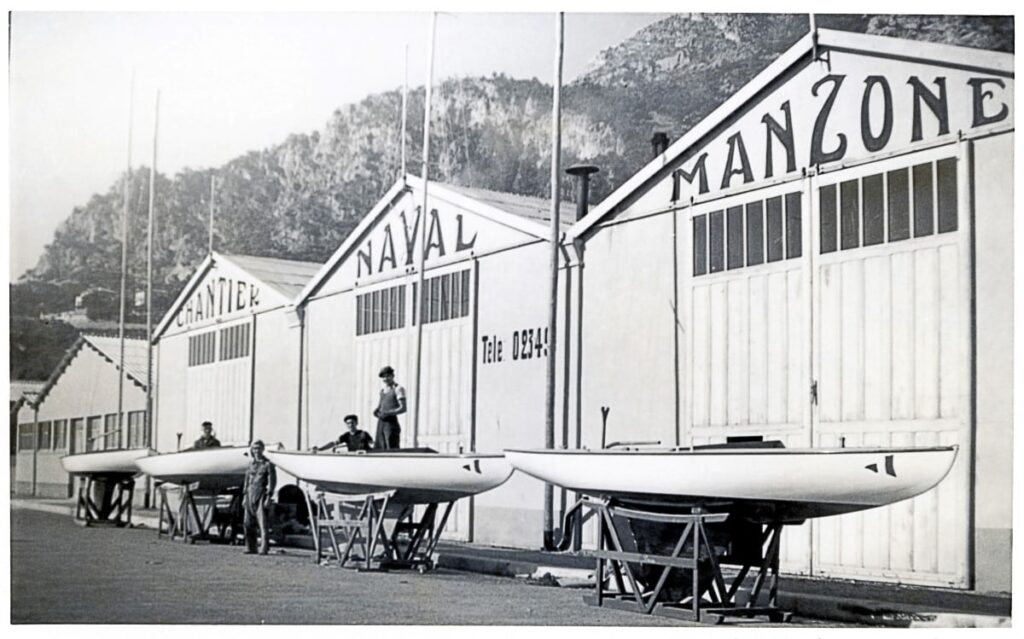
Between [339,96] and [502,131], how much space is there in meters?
1.08

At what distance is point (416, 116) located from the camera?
347 inches

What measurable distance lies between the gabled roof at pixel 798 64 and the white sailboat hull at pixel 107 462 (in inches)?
145

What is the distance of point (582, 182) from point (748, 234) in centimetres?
133

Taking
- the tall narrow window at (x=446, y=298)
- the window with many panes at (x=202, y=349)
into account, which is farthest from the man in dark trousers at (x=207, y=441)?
the tall narrow window at (x=446, y=298)

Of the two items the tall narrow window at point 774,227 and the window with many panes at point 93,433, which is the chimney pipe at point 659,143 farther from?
the window with many panes at point 93,433

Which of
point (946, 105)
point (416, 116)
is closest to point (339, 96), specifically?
point (416, 116)

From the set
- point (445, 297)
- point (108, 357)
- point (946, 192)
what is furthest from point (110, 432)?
point (946, 192)

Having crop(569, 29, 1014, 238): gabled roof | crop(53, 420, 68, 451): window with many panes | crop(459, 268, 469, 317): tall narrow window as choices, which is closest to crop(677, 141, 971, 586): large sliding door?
crop(569, 29, 1014, 238): gabled roof

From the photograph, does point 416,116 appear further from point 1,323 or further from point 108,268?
point 1,323

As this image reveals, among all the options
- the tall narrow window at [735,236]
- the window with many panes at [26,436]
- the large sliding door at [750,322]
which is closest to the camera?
the large sliding door at [750,322]

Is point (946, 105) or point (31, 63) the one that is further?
point (31, 63)

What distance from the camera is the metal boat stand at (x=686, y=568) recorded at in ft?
22.2

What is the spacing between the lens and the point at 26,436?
836cm

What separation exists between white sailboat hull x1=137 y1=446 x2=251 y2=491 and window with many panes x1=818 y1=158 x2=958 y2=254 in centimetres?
471
